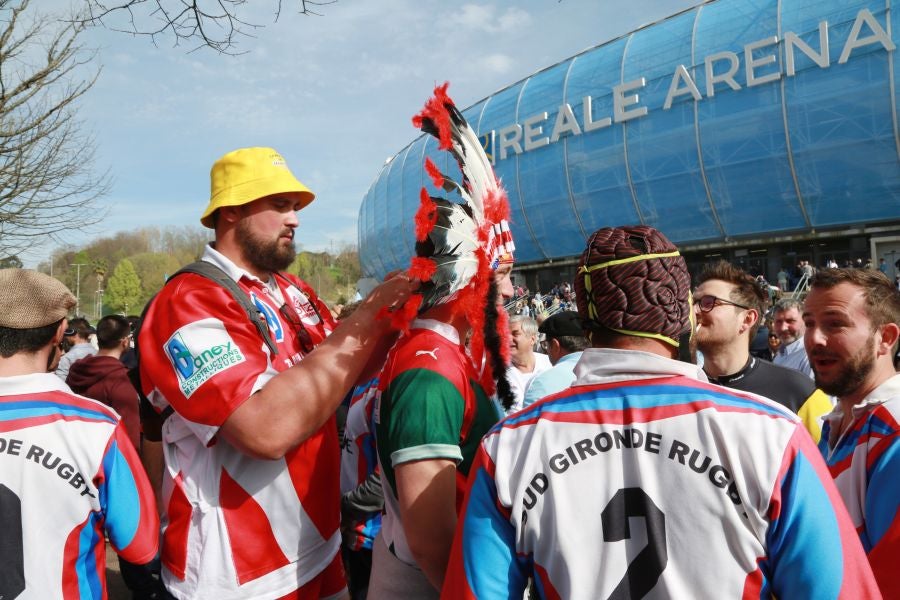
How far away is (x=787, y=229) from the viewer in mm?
22500

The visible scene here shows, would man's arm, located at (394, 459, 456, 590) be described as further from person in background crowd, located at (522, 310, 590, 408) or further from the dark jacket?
the dark jacket

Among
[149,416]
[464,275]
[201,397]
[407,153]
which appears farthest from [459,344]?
[407,153]

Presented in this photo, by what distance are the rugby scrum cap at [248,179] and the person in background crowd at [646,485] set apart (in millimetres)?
1213

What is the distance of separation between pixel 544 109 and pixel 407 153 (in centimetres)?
1299

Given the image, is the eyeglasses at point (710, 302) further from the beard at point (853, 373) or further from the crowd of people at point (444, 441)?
the beard at point (853, 373)

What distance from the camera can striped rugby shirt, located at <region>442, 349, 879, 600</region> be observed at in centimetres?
134

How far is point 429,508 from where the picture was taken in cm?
179

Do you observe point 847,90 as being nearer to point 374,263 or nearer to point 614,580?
point 614,580

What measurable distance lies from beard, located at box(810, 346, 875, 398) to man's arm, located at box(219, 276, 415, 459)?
68.0 inches

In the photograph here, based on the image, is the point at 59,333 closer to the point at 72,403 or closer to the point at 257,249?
the point at 72,403

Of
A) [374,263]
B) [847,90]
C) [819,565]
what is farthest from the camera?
[374,263]

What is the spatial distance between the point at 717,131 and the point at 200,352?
24632mm

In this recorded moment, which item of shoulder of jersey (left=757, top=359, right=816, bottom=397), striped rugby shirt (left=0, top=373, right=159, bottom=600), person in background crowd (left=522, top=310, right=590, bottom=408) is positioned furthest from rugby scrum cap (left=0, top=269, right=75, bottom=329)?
shoulder of jersey (left=757, top=359, right=816, bottom=397)

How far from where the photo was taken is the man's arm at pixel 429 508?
5.87 ft
